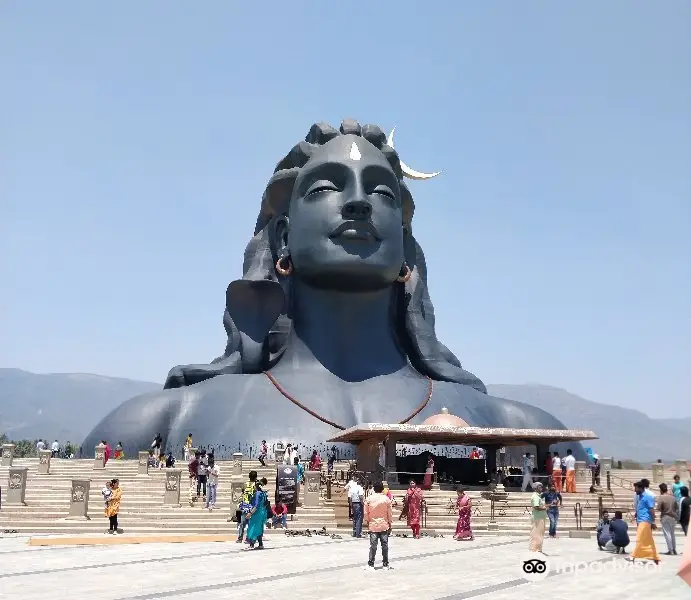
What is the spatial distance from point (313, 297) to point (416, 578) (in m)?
24.4

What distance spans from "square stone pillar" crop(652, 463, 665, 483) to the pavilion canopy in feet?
24.9

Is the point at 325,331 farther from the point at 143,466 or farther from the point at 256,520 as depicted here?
the point at 256,520

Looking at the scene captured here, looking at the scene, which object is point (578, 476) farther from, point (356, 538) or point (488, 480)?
point (356, 538)

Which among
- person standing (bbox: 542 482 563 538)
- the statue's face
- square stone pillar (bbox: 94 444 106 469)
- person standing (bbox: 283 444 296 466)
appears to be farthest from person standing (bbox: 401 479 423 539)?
the statue's face

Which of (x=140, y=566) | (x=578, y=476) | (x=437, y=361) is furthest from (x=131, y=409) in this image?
(x=140, y=566)

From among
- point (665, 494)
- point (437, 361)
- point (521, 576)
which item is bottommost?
point (521, 576)

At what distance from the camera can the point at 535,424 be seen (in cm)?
3434

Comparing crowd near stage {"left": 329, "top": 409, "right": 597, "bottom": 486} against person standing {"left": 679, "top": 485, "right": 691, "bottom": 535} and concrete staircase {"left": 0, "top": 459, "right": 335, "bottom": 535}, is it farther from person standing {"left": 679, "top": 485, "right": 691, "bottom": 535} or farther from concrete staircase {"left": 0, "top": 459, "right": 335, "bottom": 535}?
person standing {"left": 679, "top": 485, "right": 691, "bottom": 535}

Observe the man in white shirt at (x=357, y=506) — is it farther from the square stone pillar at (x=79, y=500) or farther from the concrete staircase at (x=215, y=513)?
the square stone pillar at (x=79, y=500)

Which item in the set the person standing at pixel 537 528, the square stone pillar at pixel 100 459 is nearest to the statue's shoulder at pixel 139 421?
the square stone pillar at pixel 100 459

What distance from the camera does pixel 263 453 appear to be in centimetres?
2759

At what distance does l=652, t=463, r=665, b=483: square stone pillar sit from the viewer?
3082cm

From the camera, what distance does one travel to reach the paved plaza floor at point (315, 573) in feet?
30.1

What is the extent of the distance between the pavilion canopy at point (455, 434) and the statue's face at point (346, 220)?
944 cm
